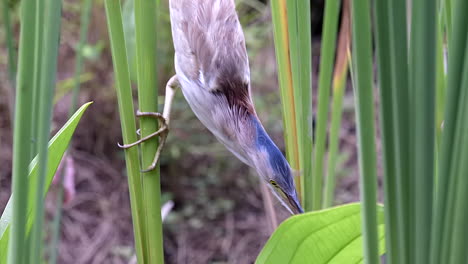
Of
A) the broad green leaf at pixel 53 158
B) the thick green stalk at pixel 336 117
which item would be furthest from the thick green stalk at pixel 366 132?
the thick green stalk at pixel 336 117

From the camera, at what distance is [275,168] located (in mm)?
605

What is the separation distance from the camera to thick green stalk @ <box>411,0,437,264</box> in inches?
11.6

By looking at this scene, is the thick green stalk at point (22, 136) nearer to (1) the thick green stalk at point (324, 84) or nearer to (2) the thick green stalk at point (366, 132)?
(2) the thick green stalk at point (366, 132)

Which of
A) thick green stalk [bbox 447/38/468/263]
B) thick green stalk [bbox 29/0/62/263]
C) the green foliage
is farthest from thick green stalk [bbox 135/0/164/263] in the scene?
thick green stalk [bbox 447/38/468/263]

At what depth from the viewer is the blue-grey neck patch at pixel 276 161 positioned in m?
0.60

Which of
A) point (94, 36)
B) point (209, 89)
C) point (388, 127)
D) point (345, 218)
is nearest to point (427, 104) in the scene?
point (388, 127)

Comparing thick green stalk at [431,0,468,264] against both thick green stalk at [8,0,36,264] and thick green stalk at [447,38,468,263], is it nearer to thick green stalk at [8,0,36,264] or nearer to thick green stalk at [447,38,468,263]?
thick green stalk at [447,38,468,263]

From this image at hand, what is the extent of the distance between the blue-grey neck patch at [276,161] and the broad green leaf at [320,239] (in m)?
0.13

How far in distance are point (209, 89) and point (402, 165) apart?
0.32 meters

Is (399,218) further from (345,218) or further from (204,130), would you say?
(204,130)

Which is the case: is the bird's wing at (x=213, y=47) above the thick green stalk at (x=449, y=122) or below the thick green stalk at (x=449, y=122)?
above

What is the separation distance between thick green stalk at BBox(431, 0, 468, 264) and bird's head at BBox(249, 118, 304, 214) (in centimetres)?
29

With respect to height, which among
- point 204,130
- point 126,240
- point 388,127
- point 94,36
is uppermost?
point 94,36

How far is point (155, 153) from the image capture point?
1.53 ft
